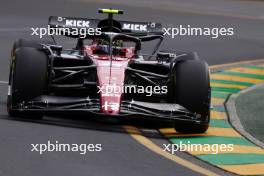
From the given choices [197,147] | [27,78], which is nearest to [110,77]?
[27,78]

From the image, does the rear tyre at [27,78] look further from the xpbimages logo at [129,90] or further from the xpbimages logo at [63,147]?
the xpbimages logo at [63,147]

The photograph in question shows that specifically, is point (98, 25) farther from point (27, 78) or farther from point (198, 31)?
point (198, 31)

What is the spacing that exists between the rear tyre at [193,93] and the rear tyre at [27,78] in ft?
5.14

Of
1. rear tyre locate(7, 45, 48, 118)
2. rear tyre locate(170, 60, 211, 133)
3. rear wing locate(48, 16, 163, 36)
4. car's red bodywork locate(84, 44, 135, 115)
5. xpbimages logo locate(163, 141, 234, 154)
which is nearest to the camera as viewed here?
xpbimages logo locate(163, 141, 234, 154)

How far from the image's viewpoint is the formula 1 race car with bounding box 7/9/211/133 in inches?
518

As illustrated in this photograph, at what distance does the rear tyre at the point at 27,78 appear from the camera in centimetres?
1327

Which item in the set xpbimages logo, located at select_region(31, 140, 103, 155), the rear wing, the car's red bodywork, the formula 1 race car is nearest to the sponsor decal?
the rear wing

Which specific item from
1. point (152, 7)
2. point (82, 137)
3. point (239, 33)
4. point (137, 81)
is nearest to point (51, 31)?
point (137, 81)

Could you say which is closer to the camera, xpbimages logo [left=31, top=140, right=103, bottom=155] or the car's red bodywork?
xpbimages logo [left=31, top=140, right=103, bottom=155]

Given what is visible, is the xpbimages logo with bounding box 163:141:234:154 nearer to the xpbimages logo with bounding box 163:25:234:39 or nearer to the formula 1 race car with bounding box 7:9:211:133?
the formula 1 race car with bounding box 7:9:211:133

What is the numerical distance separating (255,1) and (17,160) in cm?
2593

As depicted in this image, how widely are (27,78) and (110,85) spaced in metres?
0.95

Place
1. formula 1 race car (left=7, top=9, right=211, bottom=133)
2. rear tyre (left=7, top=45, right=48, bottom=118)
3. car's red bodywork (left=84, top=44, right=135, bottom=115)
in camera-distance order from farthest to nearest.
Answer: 1. rear tyre (left=7, top=45, right=48, bottom=118)
2. formula 1 race car (left=7, top=9, right=211, bottom=133)
3. car's red bodywork (left=84, top=44, right=135, bottom=115)

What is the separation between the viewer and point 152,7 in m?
32.1
